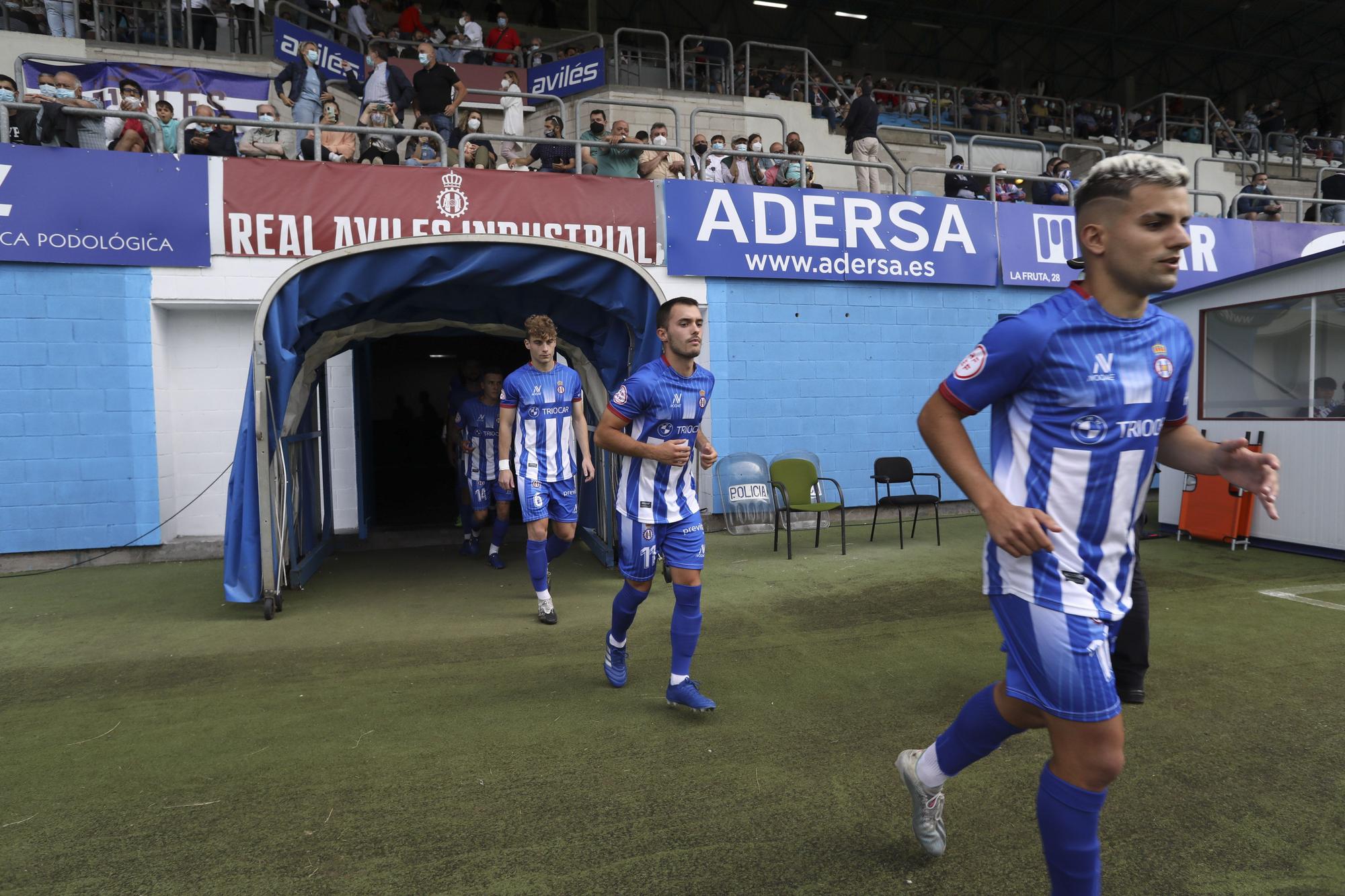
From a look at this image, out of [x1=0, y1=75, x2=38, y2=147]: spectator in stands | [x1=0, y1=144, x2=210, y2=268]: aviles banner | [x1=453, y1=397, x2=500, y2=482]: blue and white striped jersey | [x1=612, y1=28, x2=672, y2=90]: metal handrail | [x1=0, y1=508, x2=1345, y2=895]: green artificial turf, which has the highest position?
[x1=612, y1=28, x2=672, y2=90]: metal handrail

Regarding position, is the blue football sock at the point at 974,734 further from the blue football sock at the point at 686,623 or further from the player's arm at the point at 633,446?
the player's arm at the point at 633,446

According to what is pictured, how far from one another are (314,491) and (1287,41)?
31286mm

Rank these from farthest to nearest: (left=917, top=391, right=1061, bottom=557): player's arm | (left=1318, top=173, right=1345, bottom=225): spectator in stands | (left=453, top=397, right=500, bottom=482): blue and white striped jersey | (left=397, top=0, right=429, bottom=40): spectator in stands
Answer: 1. (left=397, top=0, right=429, bottom=40): spectator in stands
2. (left=1318, top=173, right=1345, bottom=225): spectator in stands
3. (left=453, top=397, right=500, bottom=482): blue and white striped jersey
4. (left=917, top=391, right=1061, bottom=557): player's arm

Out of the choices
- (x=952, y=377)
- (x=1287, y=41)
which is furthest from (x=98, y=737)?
(x=1287, y=41)

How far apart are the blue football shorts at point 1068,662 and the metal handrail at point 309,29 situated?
14022 millimetres

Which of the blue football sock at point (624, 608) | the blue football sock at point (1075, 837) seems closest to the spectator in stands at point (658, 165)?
the blue football sock at point (624, 608)

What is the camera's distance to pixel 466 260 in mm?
6375

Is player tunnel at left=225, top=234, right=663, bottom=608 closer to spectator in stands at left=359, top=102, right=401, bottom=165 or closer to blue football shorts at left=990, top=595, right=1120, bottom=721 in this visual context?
spectator in stands at left=359, top=102, right=401, bottom=165

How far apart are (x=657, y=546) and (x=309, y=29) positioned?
540 inches

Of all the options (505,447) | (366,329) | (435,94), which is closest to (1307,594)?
(505,447)

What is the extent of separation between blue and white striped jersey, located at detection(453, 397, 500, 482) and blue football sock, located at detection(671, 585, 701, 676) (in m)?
4.59

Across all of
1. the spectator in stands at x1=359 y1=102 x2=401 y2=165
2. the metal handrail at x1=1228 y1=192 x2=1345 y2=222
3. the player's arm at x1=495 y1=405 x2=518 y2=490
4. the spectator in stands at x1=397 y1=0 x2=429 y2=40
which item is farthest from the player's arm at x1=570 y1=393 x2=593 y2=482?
the spectator in stands at x1=397 y1=0 x2=429 y2=40

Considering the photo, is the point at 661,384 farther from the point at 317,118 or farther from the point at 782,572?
the point at 317,118

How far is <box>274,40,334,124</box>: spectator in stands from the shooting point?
32.2 feet
